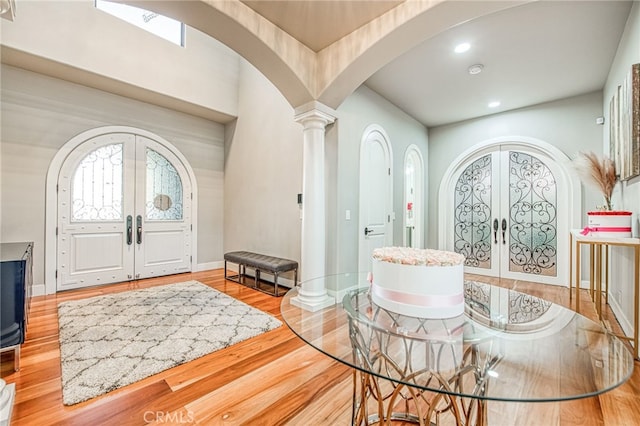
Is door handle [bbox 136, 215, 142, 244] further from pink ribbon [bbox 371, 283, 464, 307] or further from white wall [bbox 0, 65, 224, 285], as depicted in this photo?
pink ribbon [bbox 371, 283, 464, 307]

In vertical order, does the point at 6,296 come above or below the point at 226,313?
above

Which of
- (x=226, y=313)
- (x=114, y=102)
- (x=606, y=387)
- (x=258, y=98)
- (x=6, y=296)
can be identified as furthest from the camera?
(x=258, y=98)

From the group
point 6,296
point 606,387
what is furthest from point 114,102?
point 606,387

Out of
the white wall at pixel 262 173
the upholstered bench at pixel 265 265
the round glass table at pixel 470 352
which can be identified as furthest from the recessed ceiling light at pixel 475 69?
the upholstered bench at pixel 265 265

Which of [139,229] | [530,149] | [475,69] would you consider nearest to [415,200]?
[530,149]

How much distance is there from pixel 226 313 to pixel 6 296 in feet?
5.30

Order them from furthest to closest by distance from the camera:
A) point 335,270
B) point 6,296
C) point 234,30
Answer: point 335,270
point 234,30
point 6,296

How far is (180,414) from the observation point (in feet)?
4.91

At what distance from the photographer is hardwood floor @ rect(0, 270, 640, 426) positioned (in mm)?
1453

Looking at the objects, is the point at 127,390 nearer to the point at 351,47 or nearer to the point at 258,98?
the point at 351,47

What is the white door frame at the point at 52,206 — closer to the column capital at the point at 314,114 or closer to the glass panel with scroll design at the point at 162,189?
the glass panel with scroll design at the point at 162,189

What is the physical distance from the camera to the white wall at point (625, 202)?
227 centimetres

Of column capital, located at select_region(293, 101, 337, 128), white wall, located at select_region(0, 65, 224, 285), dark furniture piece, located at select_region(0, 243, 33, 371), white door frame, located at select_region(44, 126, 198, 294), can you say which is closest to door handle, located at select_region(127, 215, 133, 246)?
white door frame, located at select_region(44, 126, 198, 294)

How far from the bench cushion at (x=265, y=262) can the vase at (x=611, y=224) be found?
310 cm
